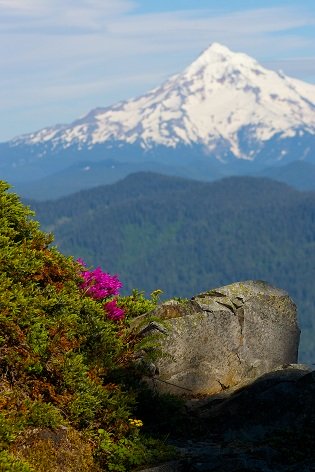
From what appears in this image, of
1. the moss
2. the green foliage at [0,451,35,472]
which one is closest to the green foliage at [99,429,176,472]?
the moss

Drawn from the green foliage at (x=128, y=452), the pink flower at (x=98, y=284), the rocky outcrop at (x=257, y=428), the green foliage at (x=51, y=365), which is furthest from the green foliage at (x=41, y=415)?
the pink flower at (x=98, y=284)

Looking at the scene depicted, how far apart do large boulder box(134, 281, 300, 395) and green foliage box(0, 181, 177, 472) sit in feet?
5.45

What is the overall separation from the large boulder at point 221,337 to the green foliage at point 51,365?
1661 mm

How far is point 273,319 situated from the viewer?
16547 millimetres

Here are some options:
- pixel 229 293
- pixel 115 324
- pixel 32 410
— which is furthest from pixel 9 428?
pixel 229 293

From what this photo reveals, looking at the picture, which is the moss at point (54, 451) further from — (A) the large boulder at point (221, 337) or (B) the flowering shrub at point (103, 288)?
(B) the flowering shrub at point (103, 288)

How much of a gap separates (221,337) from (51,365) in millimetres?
4993

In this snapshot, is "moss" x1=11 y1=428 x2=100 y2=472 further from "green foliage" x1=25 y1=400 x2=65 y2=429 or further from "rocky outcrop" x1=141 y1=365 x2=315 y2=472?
"rocky outcrop" x1=141 y1=365 x2=315 y2=472

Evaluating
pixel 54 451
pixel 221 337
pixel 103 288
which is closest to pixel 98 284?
pixel 103 288

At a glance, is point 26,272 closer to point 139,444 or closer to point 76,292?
point 76,292

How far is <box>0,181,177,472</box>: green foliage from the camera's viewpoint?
1045 centimetres

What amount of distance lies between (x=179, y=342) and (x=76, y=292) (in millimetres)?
2474

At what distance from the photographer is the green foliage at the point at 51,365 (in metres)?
10.5

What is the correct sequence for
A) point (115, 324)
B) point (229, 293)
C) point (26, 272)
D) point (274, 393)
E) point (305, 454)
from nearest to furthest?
point (305, 454)
point (26, 272)
point (274, 393)
point (115, 324)
point (229, 293)
